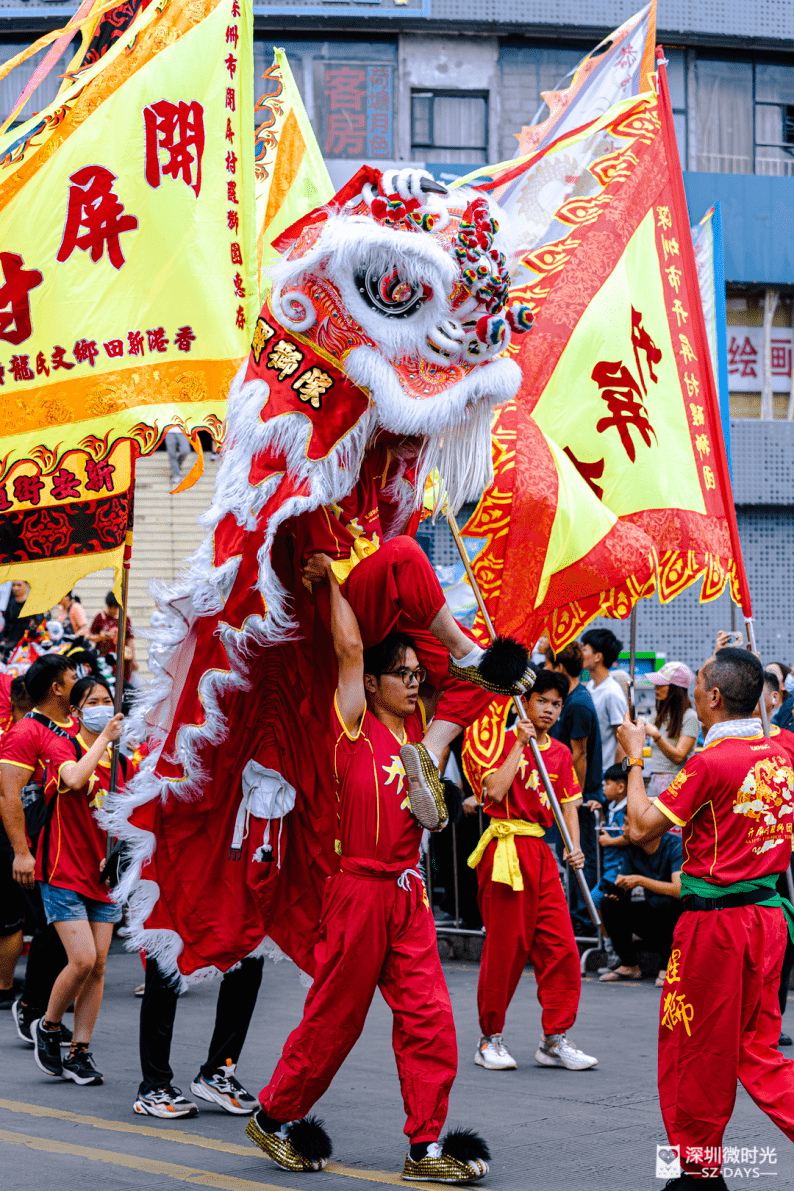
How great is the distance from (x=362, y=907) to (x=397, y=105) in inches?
622

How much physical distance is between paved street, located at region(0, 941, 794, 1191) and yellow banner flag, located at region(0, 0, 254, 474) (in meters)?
2.30

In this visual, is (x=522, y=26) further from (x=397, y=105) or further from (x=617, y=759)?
(x=617, y=759)

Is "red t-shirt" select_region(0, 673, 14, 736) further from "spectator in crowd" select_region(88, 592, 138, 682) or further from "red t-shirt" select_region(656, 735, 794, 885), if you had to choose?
"red t-shirt" select_region(656, 735, 794, 885)

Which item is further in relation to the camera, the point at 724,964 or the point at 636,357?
the point at 636,357

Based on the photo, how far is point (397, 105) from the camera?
725 inches

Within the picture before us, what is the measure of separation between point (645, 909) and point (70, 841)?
11.7 feet

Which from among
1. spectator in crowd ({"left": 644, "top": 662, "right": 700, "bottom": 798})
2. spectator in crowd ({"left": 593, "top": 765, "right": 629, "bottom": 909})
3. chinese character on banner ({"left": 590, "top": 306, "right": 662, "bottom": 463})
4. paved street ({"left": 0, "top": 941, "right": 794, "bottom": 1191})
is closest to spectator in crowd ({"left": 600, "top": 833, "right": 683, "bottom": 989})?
spectator in crowd ({"left": 593, "top": 765, "right": 629, "bottom": 909})

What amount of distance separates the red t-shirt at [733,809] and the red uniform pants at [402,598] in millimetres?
709

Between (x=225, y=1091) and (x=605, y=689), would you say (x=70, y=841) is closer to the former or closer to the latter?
(x=225, y=1091)

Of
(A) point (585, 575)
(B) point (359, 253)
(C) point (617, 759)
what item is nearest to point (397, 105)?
(C) point (617, 759)

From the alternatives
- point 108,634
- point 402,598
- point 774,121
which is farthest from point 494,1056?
point 774,121

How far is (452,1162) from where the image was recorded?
4.31 meters

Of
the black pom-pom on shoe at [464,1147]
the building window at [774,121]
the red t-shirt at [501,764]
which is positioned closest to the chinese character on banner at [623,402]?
the red t-shirt at [501,764]

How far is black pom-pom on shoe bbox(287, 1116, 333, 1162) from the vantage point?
4480 millimetres
